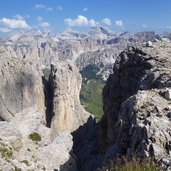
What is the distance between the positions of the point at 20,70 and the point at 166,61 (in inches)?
3373

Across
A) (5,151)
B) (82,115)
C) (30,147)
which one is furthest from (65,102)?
(5,151)

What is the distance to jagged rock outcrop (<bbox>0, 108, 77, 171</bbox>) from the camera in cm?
3192

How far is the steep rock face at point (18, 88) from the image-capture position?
123 metres

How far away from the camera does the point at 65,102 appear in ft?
411

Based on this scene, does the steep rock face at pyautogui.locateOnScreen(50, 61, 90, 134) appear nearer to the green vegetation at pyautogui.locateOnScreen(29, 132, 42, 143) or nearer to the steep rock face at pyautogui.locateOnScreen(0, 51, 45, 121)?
the steep rock face at pyautogui.locateOnScreen(0, 51, 45, 121)

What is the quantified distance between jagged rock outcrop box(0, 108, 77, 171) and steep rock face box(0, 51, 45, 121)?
72.3 m

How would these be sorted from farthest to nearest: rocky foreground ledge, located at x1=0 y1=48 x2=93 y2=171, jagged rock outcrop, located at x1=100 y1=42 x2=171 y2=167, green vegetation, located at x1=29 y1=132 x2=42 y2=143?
rocky foreground ledge, located at x1=0 y1=48 x2=93 y2=171 → green vegetation, located at x1=29 y1=132 x2=42 y2=143 → jagged rock outcrop, located at x1=100 y1=42 x2=171 y2=167

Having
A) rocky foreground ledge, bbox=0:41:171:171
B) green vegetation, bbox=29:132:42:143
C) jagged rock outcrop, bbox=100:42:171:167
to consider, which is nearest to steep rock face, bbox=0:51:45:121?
rocky foreground ledge, bbox=0:41:171:171

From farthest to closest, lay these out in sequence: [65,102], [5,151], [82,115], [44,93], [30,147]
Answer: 1. [44,93]
2. [82,115]
3. [65,102]
4. [30,147]
5. [5,151]

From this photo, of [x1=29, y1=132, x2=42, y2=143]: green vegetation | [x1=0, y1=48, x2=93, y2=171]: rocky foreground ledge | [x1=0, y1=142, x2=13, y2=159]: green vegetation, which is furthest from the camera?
[x1=0, y1=48, x2=93, y2=171]: rocky foreground ledge

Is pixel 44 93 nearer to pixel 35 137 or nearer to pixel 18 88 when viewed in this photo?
pixel 18 88

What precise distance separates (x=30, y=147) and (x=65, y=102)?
8673 centimetres

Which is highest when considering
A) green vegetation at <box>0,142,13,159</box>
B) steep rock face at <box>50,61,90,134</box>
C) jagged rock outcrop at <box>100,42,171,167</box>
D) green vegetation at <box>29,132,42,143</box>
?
jagged rock outcrop at <box>100,42,171,167</box>

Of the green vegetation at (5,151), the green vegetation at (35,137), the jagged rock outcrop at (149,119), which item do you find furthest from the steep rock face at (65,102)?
the green vegetation at (5,151)
